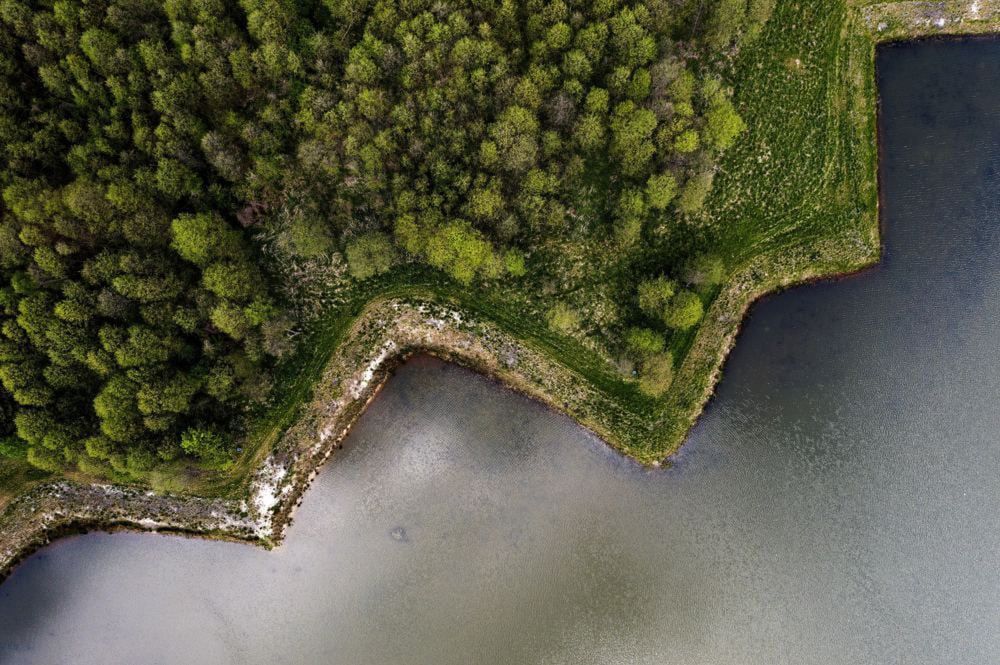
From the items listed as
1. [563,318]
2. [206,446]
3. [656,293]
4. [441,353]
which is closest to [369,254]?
[441,353]

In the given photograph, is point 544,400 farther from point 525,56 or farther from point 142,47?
point 142,47

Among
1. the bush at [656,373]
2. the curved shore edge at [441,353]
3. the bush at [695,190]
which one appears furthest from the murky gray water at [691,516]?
the bush at [695,190]

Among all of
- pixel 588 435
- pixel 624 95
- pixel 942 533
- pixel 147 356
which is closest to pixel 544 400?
pixel 588 435

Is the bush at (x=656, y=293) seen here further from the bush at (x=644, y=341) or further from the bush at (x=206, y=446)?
the bush at (x=206, y=446)

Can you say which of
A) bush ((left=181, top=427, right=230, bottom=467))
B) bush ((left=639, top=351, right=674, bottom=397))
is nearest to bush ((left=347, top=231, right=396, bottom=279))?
bush ((left=181, top=427, right=230, bottom=467))

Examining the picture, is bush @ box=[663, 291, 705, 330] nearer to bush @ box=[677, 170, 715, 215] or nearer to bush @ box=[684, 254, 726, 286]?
bush @ box=[684, 254, 726, 286]

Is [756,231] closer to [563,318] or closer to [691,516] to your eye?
[563,318]
